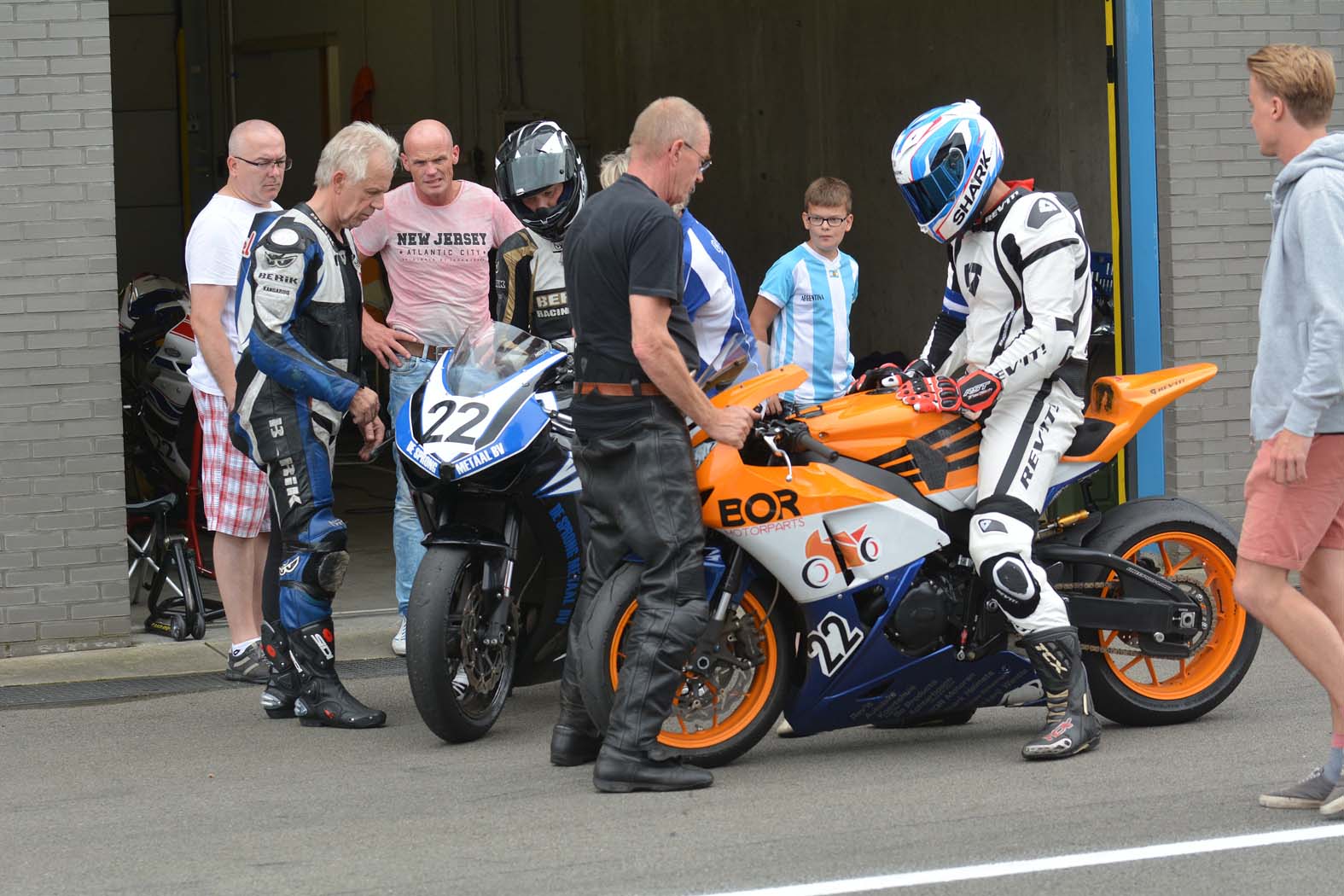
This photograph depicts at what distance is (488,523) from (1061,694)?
189cm

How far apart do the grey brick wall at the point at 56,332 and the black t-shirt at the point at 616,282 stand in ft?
10.2

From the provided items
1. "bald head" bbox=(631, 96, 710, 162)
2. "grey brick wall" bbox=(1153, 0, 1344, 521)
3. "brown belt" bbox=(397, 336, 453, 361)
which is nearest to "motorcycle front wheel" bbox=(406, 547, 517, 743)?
"bald head" bbox=(631, 96, 710, 162)

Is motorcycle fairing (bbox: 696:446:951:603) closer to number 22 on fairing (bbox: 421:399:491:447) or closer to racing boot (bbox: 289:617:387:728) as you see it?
number 22 on fairing (bbox: 421:399:491:447)

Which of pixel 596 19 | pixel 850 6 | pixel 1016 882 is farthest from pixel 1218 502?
pixel 596 19

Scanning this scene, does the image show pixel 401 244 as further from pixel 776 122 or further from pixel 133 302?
pixel 776 122

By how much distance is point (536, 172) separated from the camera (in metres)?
6.69

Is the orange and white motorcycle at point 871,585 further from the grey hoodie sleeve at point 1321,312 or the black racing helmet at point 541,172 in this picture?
the black racing helmet at point 541,172

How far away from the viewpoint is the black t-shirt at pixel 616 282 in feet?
17.2

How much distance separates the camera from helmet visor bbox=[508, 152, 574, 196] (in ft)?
21.9

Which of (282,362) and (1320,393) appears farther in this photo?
(282,362)

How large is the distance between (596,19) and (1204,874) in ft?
43.9

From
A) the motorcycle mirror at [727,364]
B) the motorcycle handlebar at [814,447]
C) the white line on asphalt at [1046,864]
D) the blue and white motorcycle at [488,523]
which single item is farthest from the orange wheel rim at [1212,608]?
the blue and white motorcycle at [488,523]

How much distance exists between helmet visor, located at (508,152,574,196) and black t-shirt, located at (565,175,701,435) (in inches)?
48.1

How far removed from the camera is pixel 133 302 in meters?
10.0
